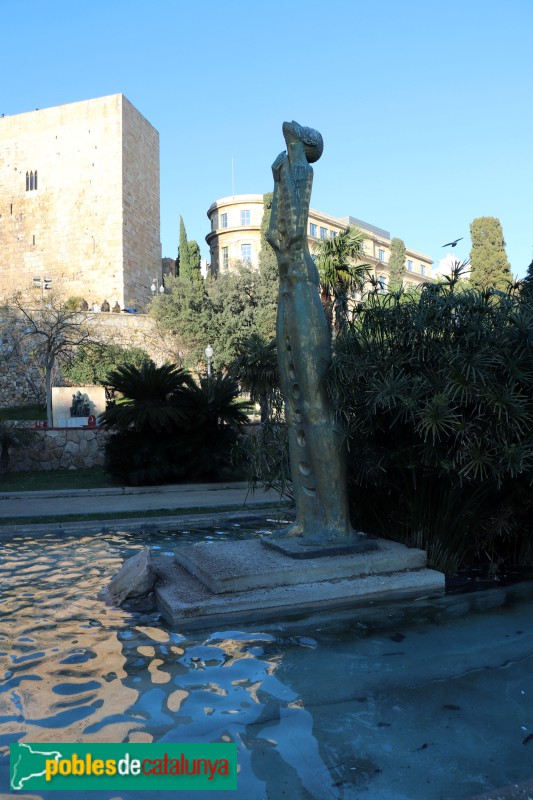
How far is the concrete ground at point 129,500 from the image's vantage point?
1020 centimetres

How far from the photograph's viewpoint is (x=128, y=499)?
12289 mm

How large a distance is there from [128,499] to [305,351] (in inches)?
297

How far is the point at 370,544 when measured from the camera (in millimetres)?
5770

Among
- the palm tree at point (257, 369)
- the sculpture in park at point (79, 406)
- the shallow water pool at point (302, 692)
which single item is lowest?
the shallow water pool at point (302, 692)

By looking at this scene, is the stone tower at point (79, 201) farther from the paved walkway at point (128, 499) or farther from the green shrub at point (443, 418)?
the green shrub at point (443, 418)

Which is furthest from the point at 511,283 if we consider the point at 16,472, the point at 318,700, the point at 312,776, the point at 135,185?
the point at 135,185

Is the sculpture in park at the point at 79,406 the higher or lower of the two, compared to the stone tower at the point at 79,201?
lower

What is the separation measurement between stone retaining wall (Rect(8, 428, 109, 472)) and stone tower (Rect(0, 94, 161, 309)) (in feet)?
83.2

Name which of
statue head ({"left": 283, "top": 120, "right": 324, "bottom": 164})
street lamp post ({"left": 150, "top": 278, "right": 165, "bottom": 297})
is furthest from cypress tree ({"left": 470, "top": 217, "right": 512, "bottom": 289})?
statue head ({"left": 283, "top": 120, "right": 324, "bottom": 164})

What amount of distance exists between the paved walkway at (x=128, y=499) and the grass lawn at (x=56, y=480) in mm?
671

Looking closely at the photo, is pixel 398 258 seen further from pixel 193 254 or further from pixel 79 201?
pixel 79 201

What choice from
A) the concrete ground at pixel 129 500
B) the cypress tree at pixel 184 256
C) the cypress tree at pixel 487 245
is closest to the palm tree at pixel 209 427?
the concrete ground at pixel 129 500

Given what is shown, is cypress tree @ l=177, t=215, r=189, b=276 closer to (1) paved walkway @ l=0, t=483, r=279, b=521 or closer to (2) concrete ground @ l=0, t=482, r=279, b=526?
(2) concrete ground @ l=0, t=482, r=279, b=526

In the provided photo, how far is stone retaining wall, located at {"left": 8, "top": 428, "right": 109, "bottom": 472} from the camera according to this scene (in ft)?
56.0
